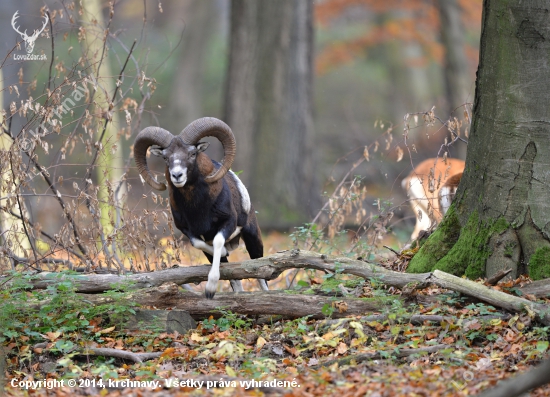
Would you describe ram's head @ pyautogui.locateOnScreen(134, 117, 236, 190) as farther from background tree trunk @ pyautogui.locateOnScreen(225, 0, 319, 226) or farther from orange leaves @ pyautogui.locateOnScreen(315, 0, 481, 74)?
orange leaves @ pyautogui.locateOnScreen(315, 0, 481, 74)

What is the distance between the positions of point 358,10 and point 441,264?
29.0m

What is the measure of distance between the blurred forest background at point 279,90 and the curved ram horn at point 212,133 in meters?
1.03

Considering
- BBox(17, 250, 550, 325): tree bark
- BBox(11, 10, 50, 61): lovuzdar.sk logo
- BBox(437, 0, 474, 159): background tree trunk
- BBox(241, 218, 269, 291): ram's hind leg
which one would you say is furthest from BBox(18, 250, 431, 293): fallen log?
BBox(437, 0, 474, 159): background tree trunk

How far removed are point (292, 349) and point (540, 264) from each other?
107 inches

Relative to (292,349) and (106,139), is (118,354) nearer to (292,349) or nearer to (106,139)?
(292,349)

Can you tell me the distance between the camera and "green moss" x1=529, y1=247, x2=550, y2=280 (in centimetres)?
725

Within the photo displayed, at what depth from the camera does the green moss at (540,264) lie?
7250mm

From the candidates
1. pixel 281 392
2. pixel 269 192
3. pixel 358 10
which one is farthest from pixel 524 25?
pixel 358 10

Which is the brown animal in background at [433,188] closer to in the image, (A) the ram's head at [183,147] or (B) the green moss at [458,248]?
(B) the green moss at [458,248]

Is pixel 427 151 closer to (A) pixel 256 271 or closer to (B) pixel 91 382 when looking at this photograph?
(A) pixel 256 271

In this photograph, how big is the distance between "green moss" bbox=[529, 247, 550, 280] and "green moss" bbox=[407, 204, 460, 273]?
995mm

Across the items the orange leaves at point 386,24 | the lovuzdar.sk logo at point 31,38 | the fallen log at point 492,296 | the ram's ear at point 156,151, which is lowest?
the fallen log at point 492,296

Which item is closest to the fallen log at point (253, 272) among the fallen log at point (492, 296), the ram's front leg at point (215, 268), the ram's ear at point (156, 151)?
the ram's front leg at point (215, 268)

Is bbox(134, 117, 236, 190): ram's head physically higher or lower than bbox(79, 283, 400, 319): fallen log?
higher
